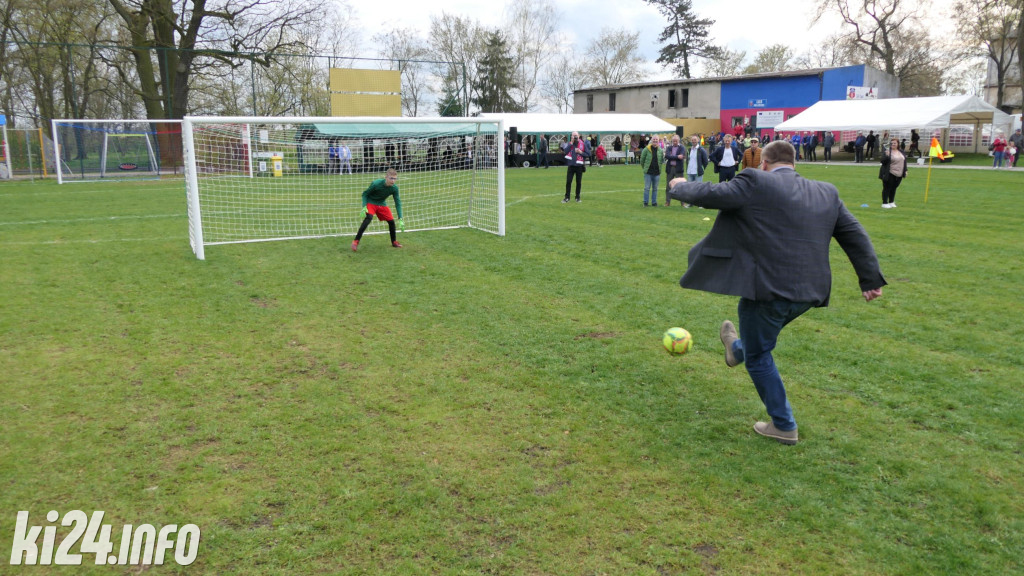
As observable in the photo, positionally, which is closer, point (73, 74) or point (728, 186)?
point (728, 186)

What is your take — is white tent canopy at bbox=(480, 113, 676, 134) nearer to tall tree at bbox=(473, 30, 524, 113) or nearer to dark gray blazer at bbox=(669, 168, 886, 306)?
tall tree at bbox=(473, 30, 524, 113)

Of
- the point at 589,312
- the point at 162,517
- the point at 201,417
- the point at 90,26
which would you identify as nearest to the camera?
the point at 162,517

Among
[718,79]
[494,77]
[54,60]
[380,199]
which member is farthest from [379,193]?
[718,79]

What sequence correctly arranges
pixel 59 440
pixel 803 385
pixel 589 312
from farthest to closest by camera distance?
pixel 589 312, pixel 803 385, pixel 59 440

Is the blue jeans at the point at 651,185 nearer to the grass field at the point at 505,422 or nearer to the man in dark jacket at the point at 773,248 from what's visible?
the grass field at the point at 505,422

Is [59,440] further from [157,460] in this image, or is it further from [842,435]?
[842,435]

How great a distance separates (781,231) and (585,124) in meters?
36.1

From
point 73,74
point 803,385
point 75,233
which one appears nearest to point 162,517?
point 803,385

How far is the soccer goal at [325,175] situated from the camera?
12242 mm

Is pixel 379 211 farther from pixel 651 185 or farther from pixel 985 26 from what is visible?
pixel 985 26

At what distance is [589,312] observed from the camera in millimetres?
7258

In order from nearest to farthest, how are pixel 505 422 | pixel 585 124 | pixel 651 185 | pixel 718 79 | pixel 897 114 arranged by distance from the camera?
pixel 505 422 → pixel 651 185 → pixel 897 114 → pixel 585 124 → pixel 718 79

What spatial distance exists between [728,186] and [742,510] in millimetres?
1824

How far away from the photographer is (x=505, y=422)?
461cm
